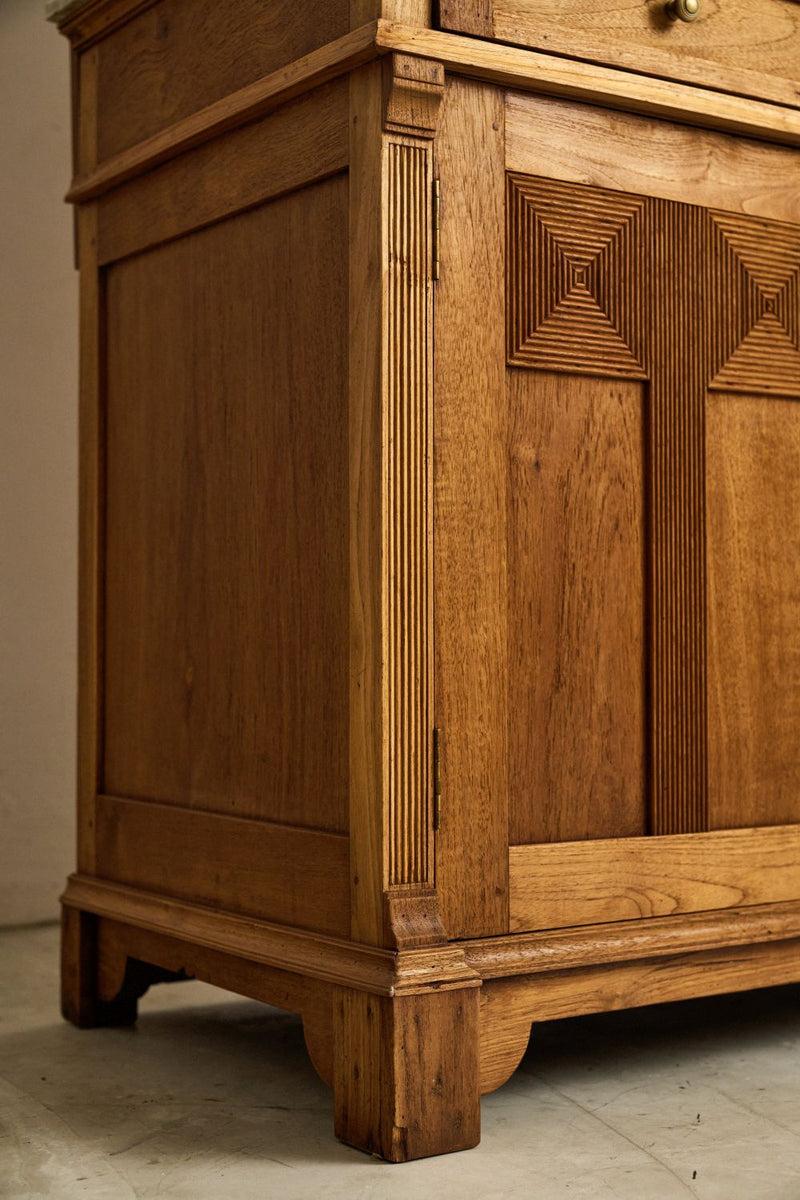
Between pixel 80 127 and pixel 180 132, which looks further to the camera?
pixel 80 127

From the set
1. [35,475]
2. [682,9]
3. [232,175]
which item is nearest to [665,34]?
[682,9]

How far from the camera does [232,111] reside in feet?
6.49

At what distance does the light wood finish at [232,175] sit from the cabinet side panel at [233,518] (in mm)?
26

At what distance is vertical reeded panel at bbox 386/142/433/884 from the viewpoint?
1.70m

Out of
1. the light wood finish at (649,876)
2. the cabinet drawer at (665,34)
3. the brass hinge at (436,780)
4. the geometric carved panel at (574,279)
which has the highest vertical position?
the cabinet drawer at (665,34)

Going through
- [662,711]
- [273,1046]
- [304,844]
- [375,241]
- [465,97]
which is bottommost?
[273,1046]

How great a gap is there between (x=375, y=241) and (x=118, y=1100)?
1095 millimetres

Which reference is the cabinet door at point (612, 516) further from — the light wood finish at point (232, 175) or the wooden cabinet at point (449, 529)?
the light wood finish at point (232, 175)

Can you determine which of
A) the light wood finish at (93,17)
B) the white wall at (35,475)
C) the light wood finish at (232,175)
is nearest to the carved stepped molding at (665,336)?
the light wood finish at (232,175)

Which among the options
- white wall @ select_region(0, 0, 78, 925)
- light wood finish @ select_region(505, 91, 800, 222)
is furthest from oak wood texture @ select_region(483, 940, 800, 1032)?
white wall @ select_region(0, 0, 78, 925)

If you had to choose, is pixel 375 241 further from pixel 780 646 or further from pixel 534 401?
pixel 780 646

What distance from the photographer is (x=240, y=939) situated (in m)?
1.92

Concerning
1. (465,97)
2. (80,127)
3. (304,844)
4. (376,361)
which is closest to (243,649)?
(304,844)

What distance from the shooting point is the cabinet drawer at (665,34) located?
1.82 metres
